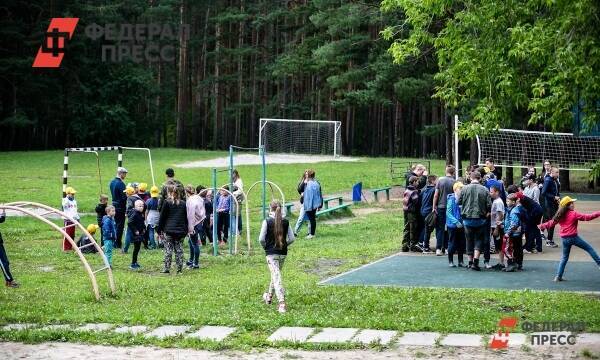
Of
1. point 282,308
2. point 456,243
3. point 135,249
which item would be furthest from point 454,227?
point 135,249

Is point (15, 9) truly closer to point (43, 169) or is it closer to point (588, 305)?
point (43, 169)

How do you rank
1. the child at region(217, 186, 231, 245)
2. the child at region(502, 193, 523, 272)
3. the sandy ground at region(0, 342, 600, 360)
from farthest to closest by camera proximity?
the child at region(217, 186, 231, 245)
the child at region(502, 193, 523, 272)
the sandy ground at region(0, 342, 600, 360)

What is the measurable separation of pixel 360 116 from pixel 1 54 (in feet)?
85.6

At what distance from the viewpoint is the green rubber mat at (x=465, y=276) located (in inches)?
619

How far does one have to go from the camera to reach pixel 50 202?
98.2ft

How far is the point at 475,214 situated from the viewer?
1720 centimetres

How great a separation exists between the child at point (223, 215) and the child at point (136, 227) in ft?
10.0

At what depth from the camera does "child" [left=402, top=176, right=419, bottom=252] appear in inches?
792

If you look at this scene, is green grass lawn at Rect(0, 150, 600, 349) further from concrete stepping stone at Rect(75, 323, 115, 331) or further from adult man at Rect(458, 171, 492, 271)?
adult man at Rect(458, 171, 492, 271)

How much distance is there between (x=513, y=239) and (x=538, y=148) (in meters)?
20.3

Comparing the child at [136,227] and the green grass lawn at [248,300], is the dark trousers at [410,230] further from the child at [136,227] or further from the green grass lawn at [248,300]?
the child at [136,227]

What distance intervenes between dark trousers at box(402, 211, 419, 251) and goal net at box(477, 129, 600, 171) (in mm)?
15533

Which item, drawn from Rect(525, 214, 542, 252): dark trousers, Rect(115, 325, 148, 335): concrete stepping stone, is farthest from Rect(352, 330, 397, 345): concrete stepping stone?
Rect(525, 214, 542, 252): dark trousers

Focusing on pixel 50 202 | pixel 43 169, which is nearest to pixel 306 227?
pixel 50 202
